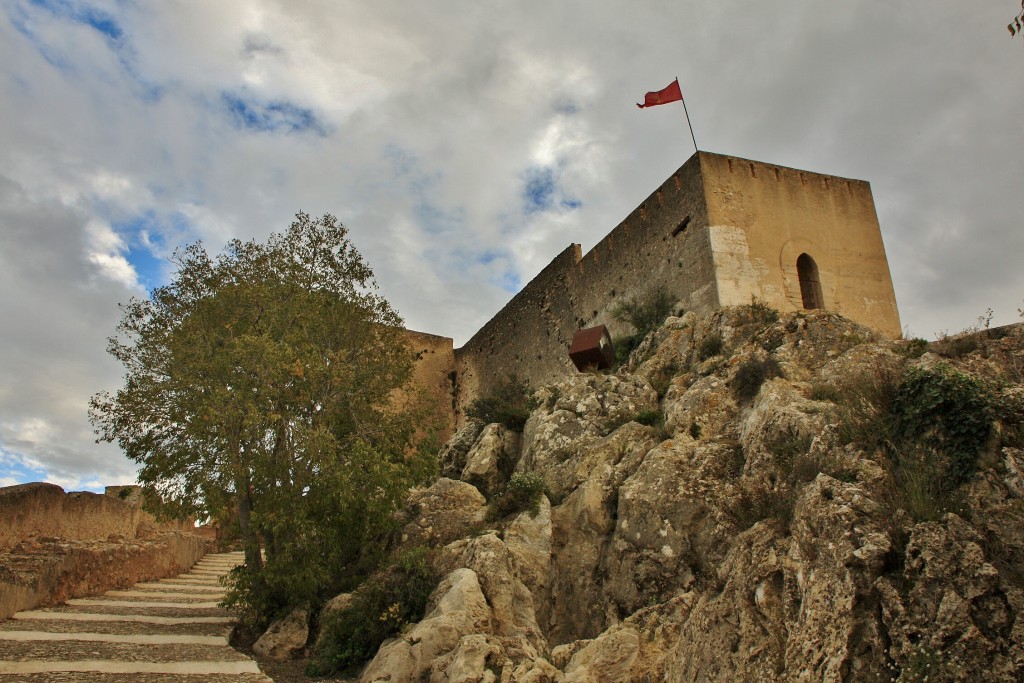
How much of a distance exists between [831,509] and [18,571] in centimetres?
1071

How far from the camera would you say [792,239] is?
43.8 feet

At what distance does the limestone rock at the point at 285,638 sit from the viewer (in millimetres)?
8438

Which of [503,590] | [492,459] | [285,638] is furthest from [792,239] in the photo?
[285,638]

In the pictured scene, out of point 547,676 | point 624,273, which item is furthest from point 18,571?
point 624,273

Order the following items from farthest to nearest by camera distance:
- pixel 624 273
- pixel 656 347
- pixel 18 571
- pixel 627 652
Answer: pixel 624 273, pixel 656 347, pixel 18 571, pixel 627 652

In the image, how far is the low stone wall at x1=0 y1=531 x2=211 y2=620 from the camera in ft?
31.2

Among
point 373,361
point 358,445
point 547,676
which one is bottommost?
point 547,676

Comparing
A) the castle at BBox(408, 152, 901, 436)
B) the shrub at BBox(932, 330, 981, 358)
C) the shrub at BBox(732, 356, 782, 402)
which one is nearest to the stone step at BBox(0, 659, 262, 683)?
the castle at BBox(408, 152, 901, 436)

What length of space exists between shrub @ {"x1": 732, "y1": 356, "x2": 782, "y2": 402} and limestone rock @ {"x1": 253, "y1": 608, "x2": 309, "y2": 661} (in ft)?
21.3

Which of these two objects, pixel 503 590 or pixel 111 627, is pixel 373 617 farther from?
pixel 111 627

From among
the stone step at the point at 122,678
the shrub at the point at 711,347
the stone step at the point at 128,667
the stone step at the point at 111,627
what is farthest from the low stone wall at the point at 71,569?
the shrub at the point at 711,347

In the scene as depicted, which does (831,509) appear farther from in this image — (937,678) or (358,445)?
(358,445)

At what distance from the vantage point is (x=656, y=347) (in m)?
12.6

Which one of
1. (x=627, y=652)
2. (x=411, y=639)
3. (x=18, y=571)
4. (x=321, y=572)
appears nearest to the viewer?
(x=627, y=652)
